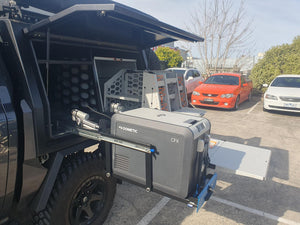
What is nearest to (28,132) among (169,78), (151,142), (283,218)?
(151,142)

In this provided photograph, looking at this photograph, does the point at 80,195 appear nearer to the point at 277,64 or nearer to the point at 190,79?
the point at 190,79

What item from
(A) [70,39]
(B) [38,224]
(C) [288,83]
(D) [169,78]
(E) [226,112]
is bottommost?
(E) [226,112]

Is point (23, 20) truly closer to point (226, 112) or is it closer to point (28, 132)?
point (28, 132)

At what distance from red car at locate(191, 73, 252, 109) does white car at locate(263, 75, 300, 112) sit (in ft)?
4.10

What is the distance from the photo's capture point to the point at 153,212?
309 centimetres

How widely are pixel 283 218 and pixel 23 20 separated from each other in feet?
13.1

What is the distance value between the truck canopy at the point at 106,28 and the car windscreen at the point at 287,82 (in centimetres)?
818

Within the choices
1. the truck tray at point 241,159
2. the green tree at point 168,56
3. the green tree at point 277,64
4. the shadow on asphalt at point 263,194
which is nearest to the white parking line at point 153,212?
the shadow on asphalt at point 263,194

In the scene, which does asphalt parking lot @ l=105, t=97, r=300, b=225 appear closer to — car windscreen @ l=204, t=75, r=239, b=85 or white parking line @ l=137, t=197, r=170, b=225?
white parking line @ l=137, t=197, r=170, b=225

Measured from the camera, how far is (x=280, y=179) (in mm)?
4125

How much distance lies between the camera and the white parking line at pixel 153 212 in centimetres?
290

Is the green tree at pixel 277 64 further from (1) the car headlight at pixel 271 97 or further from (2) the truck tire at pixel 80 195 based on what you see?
(2) the truck tire at pixel 80 195

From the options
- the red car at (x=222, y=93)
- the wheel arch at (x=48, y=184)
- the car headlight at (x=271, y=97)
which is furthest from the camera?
the red car at (x=222, y=93)

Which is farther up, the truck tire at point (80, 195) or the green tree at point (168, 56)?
the green tree at point (168, 56)
